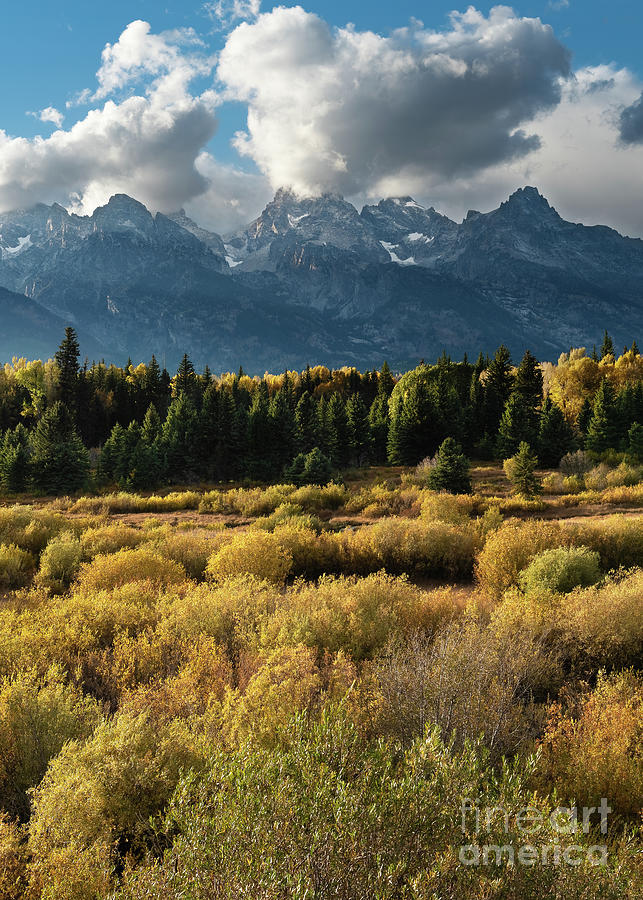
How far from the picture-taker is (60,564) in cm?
1476

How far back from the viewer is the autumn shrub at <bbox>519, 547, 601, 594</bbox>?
1117 cm

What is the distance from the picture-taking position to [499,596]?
40.0 feet

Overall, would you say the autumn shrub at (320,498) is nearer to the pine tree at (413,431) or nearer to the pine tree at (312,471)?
the pine tree at (312,471)

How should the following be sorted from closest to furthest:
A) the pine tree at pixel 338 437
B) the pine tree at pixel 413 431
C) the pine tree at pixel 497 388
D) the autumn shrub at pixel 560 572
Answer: the autumn shrub at pixel 560 572
the pine tree at pixel 413 431
the pine tree at pixel 338 437
the pine tree at pixel 497 388

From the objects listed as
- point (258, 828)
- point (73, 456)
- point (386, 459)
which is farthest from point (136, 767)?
point (386, 459)

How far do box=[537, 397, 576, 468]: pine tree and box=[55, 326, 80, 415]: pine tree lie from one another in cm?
5517

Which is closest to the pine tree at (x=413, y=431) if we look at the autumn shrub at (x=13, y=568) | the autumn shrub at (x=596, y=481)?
the autumn shrub at (x=596, y=481)

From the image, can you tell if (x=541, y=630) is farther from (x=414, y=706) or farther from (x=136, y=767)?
(x=136, y=767)

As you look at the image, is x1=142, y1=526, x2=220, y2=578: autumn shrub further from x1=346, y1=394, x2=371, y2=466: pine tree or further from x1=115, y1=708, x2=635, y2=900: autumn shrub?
x1=346, y1=394, x2=371, y2=466: pine tree

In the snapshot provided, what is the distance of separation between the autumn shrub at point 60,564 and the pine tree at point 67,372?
168ft

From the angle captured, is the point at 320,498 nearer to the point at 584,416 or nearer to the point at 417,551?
the point at 417,551

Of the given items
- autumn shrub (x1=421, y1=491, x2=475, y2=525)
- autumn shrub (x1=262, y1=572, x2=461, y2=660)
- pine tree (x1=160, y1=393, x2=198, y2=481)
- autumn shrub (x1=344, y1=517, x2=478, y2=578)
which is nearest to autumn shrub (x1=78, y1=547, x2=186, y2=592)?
autumn shrub (x1=262, y1=572, x2=461, y2=660)

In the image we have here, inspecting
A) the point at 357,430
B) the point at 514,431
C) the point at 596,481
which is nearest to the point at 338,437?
the point at 357,430

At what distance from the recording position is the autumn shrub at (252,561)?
13383 mm
